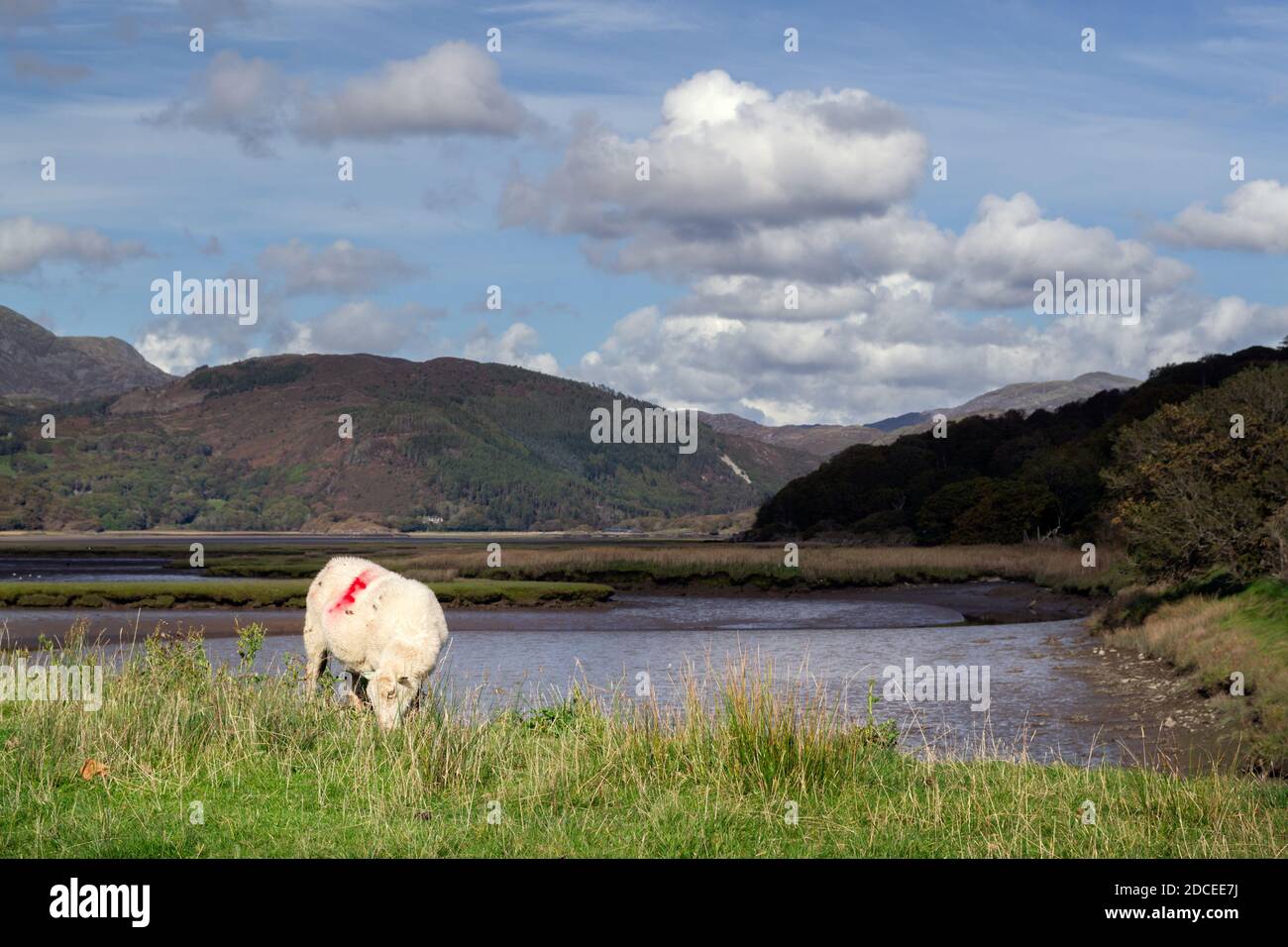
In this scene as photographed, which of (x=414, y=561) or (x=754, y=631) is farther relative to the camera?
(x=414, y=561)

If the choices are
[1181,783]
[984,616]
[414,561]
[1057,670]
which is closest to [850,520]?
[414,561]

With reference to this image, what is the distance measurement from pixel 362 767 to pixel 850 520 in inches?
4535

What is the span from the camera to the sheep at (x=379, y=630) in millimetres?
13758

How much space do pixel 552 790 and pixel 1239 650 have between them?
20093mm

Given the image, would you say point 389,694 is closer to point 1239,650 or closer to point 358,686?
point 358,686

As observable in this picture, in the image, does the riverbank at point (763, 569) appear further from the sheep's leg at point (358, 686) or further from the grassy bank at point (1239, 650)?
the sheep's leg at point (358, 686)

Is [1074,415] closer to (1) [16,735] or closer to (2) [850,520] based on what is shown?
(2) [850,520]

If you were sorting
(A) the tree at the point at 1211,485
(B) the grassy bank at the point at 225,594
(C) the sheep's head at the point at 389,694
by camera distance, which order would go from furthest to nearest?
(B) the grassy bank at the point at 225,594 → (A) the tree at the point at 1211,485 → (C) the sheep's head at the point at 389,694

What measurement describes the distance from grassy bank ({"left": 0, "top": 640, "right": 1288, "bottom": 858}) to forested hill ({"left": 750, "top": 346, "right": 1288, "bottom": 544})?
225 feet

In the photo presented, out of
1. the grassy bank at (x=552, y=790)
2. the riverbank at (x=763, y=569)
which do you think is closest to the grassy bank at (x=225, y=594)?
the riverbank at (x=763, y=569)

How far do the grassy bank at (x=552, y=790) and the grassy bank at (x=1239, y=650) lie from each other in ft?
21.3

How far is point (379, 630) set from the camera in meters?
14.3

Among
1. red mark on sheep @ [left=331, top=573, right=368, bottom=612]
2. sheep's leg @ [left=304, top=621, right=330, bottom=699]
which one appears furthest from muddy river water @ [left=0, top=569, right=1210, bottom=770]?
red mark on sheep @ [left=331, top=573, right=368, bottom=612]
